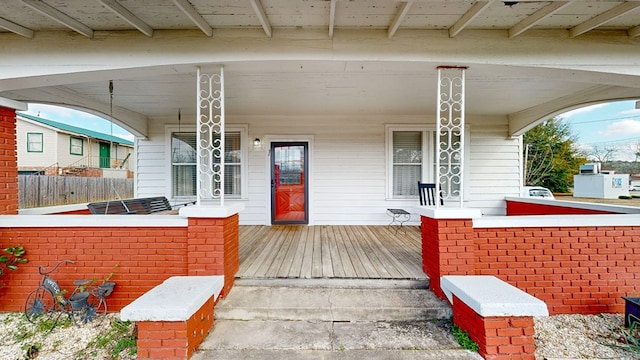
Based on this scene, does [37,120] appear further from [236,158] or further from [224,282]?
[224,282]

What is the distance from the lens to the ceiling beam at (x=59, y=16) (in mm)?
1920

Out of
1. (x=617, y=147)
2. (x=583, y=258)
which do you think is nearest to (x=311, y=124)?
(x=583, y=258)

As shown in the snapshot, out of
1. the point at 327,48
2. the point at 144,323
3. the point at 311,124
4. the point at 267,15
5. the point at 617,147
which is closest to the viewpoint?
the point at 144,323

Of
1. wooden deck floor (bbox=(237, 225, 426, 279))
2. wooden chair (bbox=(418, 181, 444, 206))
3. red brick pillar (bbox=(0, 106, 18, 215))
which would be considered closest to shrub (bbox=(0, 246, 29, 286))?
red brick pillar (bbox=(0, 106, 18, 215))

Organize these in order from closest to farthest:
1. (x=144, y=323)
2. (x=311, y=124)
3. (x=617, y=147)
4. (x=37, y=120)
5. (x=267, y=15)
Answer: (x=144, y=323), (x=267, y=15), (x=311, y=124), (x=37, y=120), (x=617, y=147)

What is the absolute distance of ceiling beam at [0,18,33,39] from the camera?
7.03 ft

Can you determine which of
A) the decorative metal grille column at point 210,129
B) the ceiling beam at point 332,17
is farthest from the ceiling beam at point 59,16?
the ceiling beam at point 332,17

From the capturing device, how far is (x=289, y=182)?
18.2 ft

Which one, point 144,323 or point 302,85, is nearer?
point 144,323

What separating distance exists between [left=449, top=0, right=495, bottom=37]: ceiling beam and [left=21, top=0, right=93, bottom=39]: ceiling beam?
324 centimetres

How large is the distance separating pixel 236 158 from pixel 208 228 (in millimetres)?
3269

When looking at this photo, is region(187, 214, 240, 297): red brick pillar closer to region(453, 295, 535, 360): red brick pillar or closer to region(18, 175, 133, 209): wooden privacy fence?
region(453, 295, 535, 360): red brick pillar

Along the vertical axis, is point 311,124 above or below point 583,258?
above

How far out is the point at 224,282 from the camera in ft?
8.02
